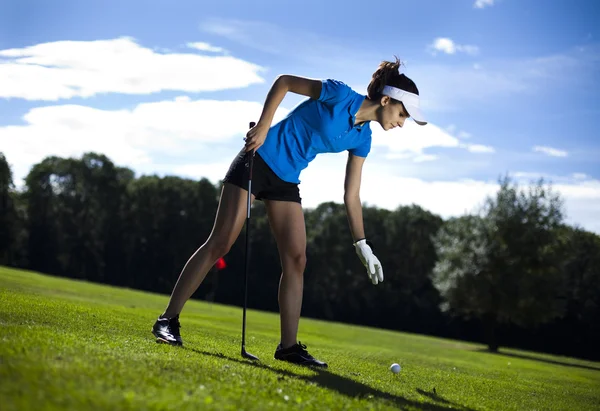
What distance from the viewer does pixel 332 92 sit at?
277 inches

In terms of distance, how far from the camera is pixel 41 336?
601 centimetres

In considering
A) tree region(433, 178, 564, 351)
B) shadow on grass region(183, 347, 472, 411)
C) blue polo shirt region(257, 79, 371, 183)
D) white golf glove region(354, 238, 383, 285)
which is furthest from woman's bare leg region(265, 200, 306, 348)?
tree region(433, 178, 564, 351)

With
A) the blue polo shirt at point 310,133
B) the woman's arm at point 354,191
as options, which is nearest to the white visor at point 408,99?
the blue polo shirt at point 310,133

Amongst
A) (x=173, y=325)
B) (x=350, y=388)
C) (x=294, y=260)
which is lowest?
(x=350, y=388)

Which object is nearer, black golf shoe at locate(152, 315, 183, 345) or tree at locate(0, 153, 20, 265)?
black golf shoe at locate(152, 315, 183, 345)

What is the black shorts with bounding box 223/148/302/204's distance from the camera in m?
7.26

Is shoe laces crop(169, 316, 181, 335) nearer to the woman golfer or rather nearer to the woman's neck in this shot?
the woman golfer

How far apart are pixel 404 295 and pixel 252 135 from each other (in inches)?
2752

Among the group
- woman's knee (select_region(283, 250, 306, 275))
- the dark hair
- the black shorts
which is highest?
the dark hair

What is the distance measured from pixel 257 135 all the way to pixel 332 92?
0.90 m

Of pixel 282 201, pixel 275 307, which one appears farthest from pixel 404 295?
pixel 282 201

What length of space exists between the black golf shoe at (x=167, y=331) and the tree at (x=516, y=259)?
38453 millimetres

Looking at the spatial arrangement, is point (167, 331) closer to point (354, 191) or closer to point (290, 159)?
point (290, 159)

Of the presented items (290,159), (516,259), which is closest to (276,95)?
(290,159)
